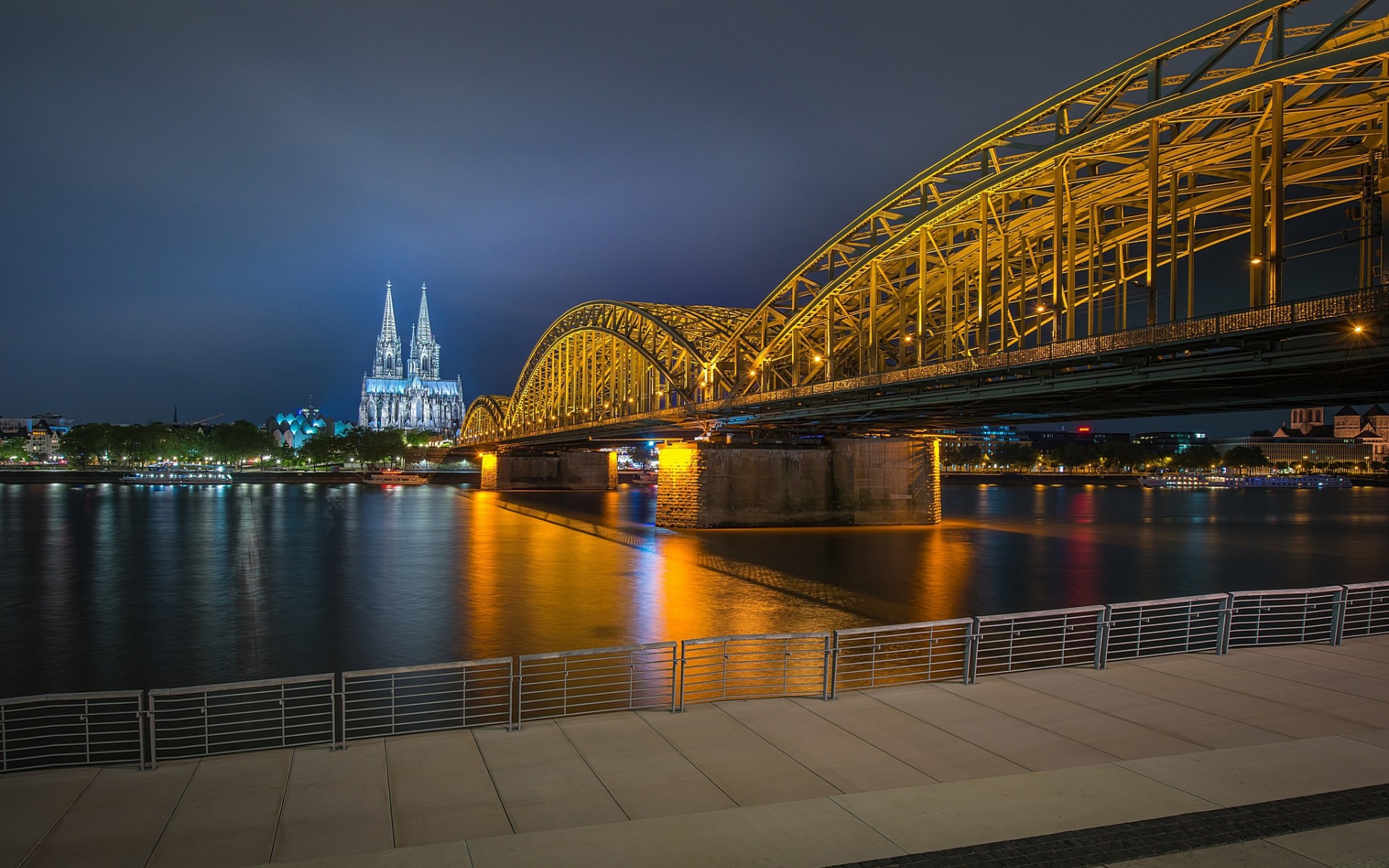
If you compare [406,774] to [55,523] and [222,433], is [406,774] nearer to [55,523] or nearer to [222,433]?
[55,523]

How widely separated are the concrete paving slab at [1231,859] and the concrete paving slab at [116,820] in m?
7.59

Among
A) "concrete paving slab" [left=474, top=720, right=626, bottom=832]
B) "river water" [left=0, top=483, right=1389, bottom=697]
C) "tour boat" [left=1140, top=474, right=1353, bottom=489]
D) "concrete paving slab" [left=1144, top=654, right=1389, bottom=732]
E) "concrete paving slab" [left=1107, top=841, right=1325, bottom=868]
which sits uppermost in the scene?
→ "concrete paving slab" [left=1107, top=841, right=1325, bottom=868]

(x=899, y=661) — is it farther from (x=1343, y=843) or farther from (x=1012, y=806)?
(x=1343, y=843)

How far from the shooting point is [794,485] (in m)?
63.8

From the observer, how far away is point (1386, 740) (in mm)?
9766

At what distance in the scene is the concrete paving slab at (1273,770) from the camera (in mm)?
8328

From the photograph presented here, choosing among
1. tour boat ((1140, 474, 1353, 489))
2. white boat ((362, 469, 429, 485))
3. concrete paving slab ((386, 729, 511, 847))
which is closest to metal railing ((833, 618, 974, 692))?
concrete paving slab ((386, 729, 511, 847))

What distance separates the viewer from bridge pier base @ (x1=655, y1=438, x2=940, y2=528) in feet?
204

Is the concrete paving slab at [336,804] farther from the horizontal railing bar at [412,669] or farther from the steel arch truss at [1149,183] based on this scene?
the steel arch truss at [1149,183]

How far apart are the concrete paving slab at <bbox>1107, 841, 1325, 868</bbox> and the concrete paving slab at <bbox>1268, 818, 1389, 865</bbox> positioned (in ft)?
0.38

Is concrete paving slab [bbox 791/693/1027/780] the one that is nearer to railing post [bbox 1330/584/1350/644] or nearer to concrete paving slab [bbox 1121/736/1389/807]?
concrete paving slab [bbox 1121/736/1389/807]

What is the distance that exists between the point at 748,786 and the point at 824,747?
1.40m

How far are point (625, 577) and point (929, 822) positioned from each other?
32.0 meters

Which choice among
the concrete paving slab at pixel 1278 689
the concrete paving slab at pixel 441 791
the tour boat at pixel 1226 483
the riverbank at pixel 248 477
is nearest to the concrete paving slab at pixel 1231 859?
the concrete paving slab at pixel 1278 689
